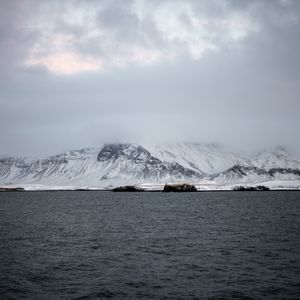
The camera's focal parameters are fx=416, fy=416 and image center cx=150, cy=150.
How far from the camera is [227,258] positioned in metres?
47.4

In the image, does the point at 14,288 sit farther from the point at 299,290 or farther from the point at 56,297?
the point at 299,290

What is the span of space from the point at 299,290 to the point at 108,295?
15.5 meters

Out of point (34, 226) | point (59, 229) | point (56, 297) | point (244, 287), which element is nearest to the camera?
point (56, 297)

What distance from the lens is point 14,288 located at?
3531 cm

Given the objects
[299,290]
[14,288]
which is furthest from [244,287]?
[14,288]

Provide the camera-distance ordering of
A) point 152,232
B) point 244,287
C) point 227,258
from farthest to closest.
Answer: point 152,232 → point 227,258 → point 244,287

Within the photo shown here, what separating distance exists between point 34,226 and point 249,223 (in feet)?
140

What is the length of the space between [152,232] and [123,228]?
28.9 ft

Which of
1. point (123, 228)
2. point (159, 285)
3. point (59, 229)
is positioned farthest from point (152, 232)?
point (159, 285)

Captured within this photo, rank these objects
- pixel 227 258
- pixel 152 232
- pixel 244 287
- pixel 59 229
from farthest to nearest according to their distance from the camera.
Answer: pixel 59 229 → pixel 152 232 → pixel 227 258 → pixel 244 287

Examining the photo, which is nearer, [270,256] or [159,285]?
[159,285]

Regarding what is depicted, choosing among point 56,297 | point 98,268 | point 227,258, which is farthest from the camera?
point 227,258

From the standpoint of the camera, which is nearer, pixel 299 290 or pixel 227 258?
pixel 299 290

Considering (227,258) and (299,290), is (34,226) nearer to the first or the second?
(227,258)
